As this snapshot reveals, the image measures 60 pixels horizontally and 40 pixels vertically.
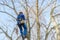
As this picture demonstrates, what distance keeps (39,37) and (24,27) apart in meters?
11.0

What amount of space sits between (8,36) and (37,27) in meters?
6.27

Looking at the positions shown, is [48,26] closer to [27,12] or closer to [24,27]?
[27,12]

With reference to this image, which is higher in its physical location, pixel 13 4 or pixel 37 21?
pixel 13 4

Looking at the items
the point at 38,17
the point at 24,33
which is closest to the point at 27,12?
the point at 38,17

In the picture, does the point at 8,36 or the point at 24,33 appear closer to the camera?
the point at 24,33

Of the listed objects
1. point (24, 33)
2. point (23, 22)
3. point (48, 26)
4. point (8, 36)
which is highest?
point (23, 22)

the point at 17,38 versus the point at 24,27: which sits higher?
the point at 24,27

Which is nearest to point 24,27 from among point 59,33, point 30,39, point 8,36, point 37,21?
point 59,33

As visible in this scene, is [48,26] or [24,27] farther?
[48,26]

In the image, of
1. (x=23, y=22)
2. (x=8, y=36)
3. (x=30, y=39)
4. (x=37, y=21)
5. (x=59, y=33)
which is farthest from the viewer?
(x=8, y=36)

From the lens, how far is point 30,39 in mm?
23891

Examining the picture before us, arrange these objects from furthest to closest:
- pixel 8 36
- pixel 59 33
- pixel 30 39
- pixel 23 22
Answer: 1. pixel 8 36
2. pixel 30 39
3. pixel 23 22
4. pixel 59 33

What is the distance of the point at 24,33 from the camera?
12.2 metres

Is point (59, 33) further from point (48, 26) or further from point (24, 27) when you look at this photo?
point (48, 26)
